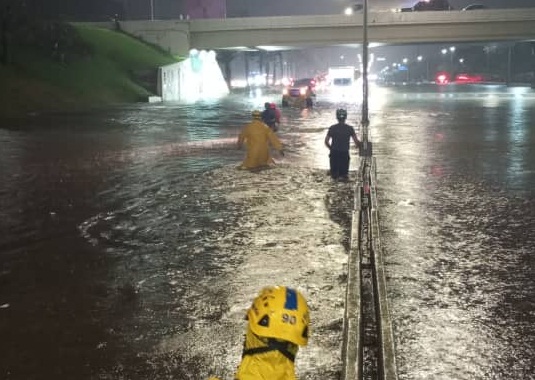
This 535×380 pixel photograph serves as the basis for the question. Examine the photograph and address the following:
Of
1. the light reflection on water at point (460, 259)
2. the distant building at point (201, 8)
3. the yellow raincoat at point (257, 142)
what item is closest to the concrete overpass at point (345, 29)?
the distant building at point (201, 8)

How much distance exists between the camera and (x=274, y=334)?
2.75m

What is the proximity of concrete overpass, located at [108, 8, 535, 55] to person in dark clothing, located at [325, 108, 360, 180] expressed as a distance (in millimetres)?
46667

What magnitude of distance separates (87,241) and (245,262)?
2.46 metres

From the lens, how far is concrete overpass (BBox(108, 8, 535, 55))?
186 ft

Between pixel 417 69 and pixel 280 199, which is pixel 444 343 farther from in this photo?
pixel 417 69

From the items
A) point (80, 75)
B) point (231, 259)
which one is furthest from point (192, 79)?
point (231, 259)

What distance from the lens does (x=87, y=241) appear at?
28.8ft

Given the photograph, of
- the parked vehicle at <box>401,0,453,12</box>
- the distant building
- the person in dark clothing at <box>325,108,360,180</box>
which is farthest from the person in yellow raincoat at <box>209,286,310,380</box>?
the distant building

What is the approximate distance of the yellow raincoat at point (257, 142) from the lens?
1384cm

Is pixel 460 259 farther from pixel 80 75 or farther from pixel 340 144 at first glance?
pixel 80 75

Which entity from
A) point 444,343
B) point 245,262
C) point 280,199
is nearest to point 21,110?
point 280,199

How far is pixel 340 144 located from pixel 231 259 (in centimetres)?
583

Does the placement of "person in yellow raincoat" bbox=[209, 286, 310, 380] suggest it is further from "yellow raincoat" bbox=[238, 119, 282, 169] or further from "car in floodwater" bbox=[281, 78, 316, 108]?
"car in floodwater" bbox=[281, 78, 316, 108]

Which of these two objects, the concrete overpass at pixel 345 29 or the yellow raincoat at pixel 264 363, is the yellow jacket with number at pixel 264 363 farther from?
the concrete overpass at pixel 345 29
